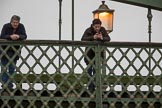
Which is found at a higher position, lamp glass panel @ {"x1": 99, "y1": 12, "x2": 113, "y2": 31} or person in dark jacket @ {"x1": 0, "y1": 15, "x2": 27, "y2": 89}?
lamp glass panel @ {"x1": 99, "y1": 12, "x2": 113, "y2": 31}

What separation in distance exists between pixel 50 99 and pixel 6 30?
1.69 metres

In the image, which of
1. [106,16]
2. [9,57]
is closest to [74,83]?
[9,57]

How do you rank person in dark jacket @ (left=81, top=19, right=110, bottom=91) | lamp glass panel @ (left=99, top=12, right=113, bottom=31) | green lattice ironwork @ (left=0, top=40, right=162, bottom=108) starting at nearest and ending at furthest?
green lattice ironwork @ (left=0, top=40, right=162, bottom=108) → person in dark jacket @ (left=81, top=19, right=110, bottom=91) → lamp glass panel @ (left=99, top=12, right=113, bottom=31)

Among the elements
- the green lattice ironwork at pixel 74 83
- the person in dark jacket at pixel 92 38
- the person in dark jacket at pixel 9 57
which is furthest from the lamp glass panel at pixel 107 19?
the person in dark jacket at pixel 9 57

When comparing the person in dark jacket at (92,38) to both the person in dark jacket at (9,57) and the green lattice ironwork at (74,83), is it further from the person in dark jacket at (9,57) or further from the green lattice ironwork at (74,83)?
the person in dark jacket at (9,57)

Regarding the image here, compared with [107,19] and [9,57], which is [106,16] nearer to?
[107,19]

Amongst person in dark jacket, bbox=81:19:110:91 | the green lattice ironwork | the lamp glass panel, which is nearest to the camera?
the green lattice ironwork

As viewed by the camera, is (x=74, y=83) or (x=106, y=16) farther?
(x=106, y=16)

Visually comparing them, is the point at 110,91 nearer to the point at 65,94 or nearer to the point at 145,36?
the point at 65,94

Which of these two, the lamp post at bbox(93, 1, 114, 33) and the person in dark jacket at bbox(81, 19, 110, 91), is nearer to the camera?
the person in dark jacket at bbox(81, 19, 110, 91)

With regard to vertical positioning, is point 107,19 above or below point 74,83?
above

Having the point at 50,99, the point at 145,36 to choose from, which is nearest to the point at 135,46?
the point at 50,99

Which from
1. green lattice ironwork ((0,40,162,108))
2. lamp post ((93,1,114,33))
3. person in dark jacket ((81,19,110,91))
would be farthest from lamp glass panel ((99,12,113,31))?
green lattice ironwork ((0,40,162,108))

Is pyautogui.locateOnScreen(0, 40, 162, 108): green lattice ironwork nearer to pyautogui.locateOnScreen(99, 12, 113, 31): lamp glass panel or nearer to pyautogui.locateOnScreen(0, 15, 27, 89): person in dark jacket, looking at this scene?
pyautogui.locateOnScreen(0, 15, 27, 89): person in dark jacket
